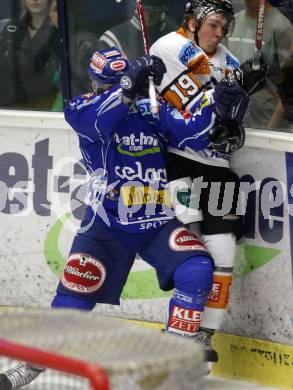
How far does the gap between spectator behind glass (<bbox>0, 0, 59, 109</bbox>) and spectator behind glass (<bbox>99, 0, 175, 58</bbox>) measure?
324 mm

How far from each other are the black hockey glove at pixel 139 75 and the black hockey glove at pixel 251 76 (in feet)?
1.08

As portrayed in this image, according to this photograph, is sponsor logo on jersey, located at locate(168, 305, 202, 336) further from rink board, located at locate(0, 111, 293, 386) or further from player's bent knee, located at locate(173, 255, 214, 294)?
rink board, located at locate(0, 111, 293, 386)

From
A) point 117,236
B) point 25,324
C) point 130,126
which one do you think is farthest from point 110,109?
point 25,324

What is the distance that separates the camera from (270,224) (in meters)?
4.61

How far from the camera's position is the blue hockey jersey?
4359 millimetres

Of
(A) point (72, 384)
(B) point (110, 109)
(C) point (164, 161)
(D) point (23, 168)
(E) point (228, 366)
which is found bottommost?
(E) point (228, 366)

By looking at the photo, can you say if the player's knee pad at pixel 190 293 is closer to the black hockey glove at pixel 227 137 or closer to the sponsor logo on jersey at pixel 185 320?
the sponsor logo on jersey at pixel 185 320

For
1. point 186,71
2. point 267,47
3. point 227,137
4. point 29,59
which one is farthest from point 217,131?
point 29,59

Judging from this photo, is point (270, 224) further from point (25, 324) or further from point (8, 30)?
point (25, 324)

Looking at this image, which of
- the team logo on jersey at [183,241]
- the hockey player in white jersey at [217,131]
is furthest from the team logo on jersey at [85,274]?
the hockey player in white jersey at [217,131]

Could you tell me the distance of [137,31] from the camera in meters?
5.07

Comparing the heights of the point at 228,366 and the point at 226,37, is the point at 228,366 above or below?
below

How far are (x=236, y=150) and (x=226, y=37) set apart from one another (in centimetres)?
49

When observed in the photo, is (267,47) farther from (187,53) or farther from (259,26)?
(187,53)
